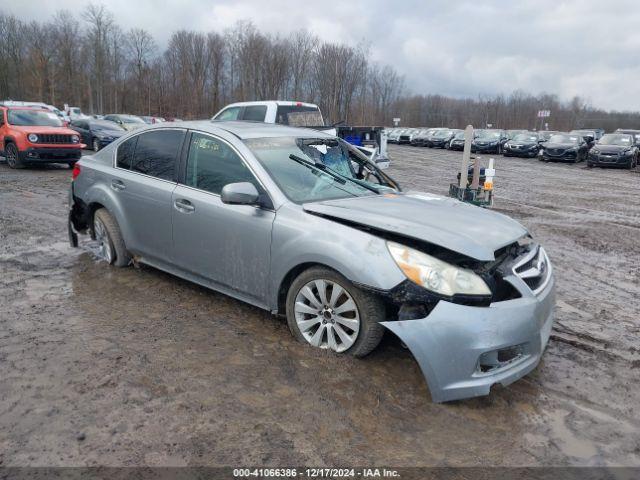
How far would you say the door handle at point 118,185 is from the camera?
16.6 feet

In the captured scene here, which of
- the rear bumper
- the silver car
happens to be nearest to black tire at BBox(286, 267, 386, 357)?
the silver car

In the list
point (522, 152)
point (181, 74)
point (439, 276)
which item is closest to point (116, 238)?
point (439, 276)

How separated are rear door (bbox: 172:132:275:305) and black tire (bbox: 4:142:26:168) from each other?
12571 mm

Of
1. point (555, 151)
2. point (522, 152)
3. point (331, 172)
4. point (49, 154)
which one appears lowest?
point (49, 154)

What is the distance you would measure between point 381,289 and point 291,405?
91 centimetres

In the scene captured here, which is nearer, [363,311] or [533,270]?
[363,311]

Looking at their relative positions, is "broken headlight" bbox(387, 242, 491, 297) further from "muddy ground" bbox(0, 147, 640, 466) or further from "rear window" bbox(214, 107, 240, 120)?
"rear window" bbox(214, 107, 240, 120)

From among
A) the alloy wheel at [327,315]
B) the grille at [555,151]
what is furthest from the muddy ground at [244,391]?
the grille at [555,151]

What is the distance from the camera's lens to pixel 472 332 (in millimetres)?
2922

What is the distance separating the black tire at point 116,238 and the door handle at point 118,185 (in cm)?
34

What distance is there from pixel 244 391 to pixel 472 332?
1469 millimetres

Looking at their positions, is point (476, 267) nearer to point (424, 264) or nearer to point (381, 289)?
point (424, 264)

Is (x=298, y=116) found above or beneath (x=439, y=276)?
above

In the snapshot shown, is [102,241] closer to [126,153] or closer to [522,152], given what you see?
[126,153]
